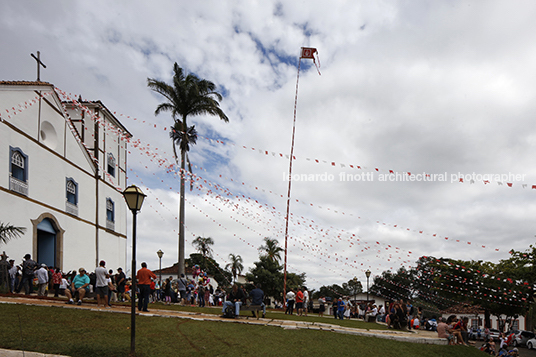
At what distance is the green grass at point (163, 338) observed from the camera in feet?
28.0

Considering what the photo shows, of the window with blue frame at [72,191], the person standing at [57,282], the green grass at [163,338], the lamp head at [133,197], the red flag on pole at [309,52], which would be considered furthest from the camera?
the window with blue frame at [72,191]

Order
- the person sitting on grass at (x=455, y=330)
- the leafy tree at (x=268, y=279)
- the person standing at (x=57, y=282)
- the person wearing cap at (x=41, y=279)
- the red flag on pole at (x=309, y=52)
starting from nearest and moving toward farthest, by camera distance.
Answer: the person sitting on grass at (x=455, y=330), the person wearing cap at (x=41, y=279), the person standing at (x=57, y=282), the red flag on pole at (x=309, y=52), the leafy tree at (x=268, y=279)

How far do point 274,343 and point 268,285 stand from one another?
39.7 metres

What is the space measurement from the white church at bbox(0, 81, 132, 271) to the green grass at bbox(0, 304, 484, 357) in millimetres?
9091

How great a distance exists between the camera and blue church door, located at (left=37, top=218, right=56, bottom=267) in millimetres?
22328

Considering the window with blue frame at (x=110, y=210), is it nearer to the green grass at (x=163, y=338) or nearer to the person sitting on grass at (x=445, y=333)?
the green grass at (x=163, y=338)

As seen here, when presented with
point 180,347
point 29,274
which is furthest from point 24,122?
point 180,347

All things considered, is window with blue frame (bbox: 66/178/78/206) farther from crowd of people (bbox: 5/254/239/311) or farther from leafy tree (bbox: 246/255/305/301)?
leafy tree (bbox: 246/255/305/301)

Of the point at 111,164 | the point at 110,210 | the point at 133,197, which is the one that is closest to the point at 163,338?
the point at 133,197

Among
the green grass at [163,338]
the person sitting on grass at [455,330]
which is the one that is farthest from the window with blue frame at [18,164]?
the person sitting on grass at [455,330]

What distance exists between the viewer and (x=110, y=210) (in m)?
29.8

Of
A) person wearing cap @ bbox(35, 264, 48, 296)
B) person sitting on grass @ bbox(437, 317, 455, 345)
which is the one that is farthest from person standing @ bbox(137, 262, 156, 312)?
person sitting on grass @ bbox(437, 317, 455, 345)

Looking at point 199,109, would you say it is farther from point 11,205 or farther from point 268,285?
point 268,285

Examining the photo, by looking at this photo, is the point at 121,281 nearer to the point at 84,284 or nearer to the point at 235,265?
the point at 84,284
